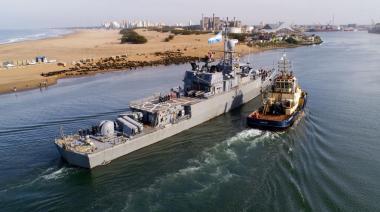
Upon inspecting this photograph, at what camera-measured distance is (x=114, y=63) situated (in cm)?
9062

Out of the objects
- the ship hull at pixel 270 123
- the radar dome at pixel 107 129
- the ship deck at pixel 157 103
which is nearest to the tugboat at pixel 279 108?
the ship hull at pixel 270 123

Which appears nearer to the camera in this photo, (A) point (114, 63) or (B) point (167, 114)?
(B) point (167, 114)

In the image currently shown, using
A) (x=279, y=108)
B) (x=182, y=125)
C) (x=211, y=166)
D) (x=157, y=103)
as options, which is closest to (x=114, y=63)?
(x=157, y=103)

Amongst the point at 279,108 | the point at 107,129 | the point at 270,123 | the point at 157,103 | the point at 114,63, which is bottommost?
the point at 270,123

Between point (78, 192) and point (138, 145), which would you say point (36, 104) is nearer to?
point (138, 145)

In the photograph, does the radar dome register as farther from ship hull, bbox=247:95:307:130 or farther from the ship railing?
ship hull, bbox=247:95:307:130

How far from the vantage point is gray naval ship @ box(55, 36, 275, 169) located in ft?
100

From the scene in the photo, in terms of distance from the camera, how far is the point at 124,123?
33.9m

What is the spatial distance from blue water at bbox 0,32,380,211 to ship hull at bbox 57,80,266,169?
71 centimetres

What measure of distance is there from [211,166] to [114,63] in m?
66.4

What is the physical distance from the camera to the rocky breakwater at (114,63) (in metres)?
78.9

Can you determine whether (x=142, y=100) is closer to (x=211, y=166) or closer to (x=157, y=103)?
(x=157, y=103)

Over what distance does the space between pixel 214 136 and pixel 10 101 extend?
35.0 metres

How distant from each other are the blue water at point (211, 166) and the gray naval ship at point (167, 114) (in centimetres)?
112
